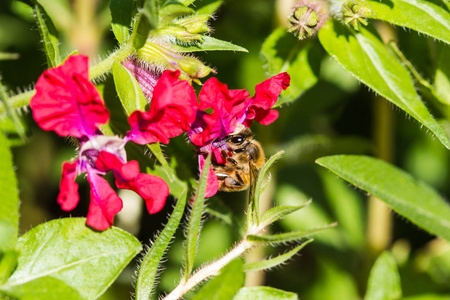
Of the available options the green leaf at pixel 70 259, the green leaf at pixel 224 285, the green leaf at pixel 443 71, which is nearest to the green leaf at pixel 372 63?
the green leaf at pixel 443 71

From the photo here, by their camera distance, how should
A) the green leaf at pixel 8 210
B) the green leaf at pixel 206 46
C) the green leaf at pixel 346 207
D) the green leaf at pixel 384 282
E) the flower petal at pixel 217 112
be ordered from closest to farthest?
the green leaf at pixel 8 210 → the flower petal at pixel 217 112 → the green leaf at pixel 206 46 → the green leaf at pixel 384 282 → the green leaf at pixel 346 207

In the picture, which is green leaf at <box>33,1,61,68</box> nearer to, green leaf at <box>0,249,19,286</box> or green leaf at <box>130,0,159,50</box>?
green leaf at <box>130,0,159,50</box>

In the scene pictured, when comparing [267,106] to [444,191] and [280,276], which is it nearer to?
[280,276]

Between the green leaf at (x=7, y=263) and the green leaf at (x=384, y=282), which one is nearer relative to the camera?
the green leaf at (x=7, y=263)

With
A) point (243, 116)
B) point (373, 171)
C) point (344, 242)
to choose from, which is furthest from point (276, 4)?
point (344, 242)

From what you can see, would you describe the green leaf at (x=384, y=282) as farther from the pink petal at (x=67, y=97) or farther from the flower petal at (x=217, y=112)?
→ the pink petal at (x=67, y=97)

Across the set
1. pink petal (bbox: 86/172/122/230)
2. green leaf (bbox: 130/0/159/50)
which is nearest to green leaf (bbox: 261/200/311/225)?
pink petal (bbox: 86/172/122/230)

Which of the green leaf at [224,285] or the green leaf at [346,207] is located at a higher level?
the green leaf at [224,285]

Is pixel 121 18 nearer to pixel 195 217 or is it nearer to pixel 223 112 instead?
pixel 223 112
